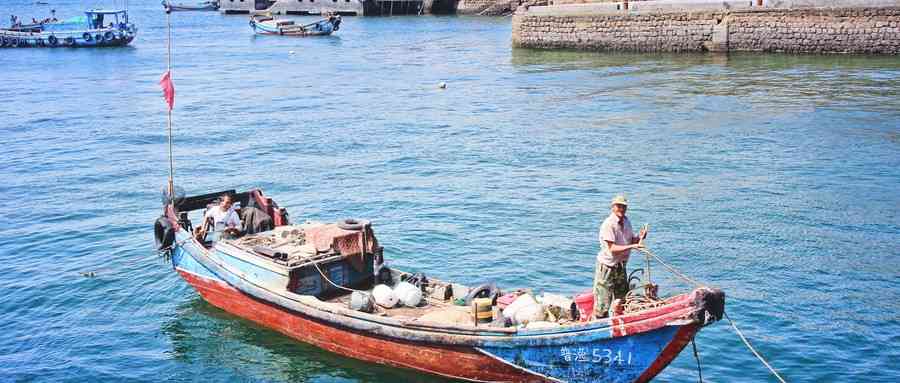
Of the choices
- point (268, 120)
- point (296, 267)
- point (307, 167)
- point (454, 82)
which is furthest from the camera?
point (454, 82)

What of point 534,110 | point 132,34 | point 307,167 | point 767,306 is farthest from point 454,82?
point 132,34

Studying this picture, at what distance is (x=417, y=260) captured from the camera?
55.4 ft

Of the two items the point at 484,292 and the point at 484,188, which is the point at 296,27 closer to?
the point at 484,188

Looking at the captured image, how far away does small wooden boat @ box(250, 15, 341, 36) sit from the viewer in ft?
213

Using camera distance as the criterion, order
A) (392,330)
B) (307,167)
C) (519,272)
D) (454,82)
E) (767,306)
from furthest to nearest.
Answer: (454,82) → (307,167) → (519,272) → (767,306) → (392,330)

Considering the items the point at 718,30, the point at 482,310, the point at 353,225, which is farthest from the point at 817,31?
the point at 482,310

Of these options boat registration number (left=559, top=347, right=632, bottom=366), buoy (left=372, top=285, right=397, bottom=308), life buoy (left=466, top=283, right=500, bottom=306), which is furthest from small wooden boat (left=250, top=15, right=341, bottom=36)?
boat registration number (left=559, top=347, right=632, bottom=366)

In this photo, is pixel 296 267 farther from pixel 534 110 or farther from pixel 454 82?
pixel 454 82

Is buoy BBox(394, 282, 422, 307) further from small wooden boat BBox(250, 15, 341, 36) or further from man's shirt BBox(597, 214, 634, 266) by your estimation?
small wooden boat BBox(250, 15, 341, 36)

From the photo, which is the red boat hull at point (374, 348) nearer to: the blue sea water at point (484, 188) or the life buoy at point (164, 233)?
the blue sea water at point (484, 188)

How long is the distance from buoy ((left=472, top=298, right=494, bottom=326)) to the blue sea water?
3.84 feet

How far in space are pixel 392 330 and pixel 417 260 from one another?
5458 millimetres

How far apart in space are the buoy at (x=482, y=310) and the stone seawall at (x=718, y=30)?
3121cm

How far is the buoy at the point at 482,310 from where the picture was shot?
11.4 meters
